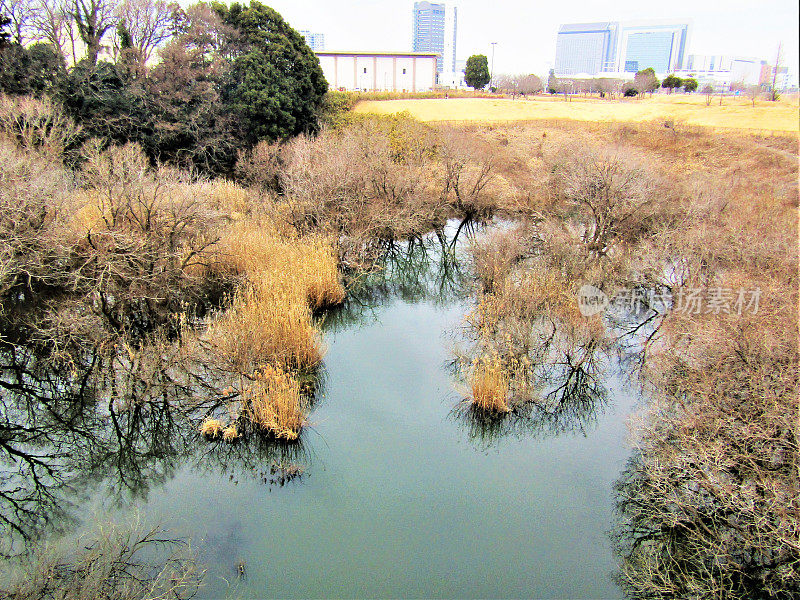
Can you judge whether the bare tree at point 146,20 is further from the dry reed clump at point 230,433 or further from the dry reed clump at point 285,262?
the dry reed clump at point 230,433

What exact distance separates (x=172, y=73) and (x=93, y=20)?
16.6 feet

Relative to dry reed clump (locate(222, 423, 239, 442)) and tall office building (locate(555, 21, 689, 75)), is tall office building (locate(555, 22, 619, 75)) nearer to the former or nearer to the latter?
tall office building (locate(555, 21, 689, 75))

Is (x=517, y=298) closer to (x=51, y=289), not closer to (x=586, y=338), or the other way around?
(x=586, y=338)

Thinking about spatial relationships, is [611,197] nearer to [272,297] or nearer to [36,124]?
[272,297]

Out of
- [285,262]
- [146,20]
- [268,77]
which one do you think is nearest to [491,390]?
[285,262]

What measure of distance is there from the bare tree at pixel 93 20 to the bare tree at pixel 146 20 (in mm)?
535

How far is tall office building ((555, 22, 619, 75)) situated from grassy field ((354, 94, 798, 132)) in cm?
4966

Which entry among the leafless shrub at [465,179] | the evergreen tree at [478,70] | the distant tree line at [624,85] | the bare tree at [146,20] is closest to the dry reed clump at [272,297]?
the leafless shrub at [465,179]

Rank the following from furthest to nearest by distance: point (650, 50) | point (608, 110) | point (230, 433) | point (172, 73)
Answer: point (650, 50)
point (608, 110)
point (172, 73)
point (230, 433)

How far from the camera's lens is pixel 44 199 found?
1082 centimetres

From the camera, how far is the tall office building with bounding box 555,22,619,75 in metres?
88.0

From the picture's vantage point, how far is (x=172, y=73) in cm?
2122

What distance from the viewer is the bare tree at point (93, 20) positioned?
22.5m

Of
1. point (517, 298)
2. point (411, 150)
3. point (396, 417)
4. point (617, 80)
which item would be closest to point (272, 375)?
point (396, 417)
